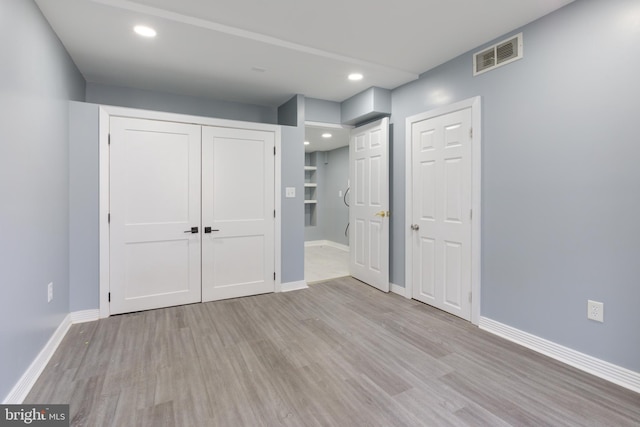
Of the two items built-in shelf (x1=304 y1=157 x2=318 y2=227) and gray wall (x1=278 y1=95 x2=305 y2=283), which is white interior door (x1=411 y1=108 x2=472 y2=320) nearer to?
gray wall (x1=278 y1=95 x2=305 y2=283)

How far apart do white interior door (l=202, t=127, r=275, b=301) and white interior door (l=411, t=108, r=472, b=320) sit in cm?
176

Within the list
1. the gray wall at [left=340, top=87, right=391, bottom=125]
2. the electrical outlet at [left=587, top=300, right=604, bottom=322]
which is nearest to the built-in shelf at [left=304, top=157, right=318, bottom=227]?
the gray wall at [left=340, top=87, right=391, bottom=125]

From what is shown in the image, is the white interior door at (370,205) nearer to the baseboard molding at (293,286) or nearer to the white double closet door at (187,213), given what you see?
the baseboard molding at (293,286)

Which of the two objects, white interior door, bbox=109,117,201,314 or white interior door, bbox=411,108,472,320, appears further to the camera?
white interior door, bbox=109,117,201,314

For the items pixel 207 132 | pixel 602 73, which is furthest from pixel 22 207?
pixel 602 73

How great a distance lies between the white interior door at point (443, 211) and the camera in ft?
9.87

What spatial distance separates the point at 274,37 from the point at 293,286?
2.81m

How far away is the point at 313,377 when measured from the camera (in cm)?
210

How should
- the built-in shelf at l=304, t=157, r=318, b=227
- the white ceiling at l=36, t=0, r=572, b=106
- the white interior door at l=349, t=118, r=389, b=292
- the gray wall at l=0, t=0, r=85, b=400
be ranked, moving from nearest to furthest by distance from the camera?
the gray wall at l=0, t=0, r=85, b=400
the white ceiling at l=36, t=0, r=572, b=106
the white interior door at l=349, t=118, r=389, b=292
the built-in shelf at l=304, t=157, r=318, b=227

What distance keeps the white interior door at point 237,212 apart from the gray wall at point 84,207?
3.27ft

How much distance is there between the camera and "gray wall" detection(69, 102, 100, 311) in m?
2.95

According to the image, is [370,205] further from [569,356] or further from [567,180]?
[569,356]

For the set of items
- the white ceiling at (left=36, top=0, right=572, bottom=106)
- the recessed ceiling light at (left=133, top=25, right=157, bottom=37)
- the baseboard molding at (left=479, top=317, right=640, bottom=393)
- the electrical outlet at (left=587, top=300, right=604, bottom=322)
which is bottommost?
the baseboard molding at (left=479, top=317, right=640, bottom=393)

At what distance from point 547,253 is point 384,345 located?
145 cm
